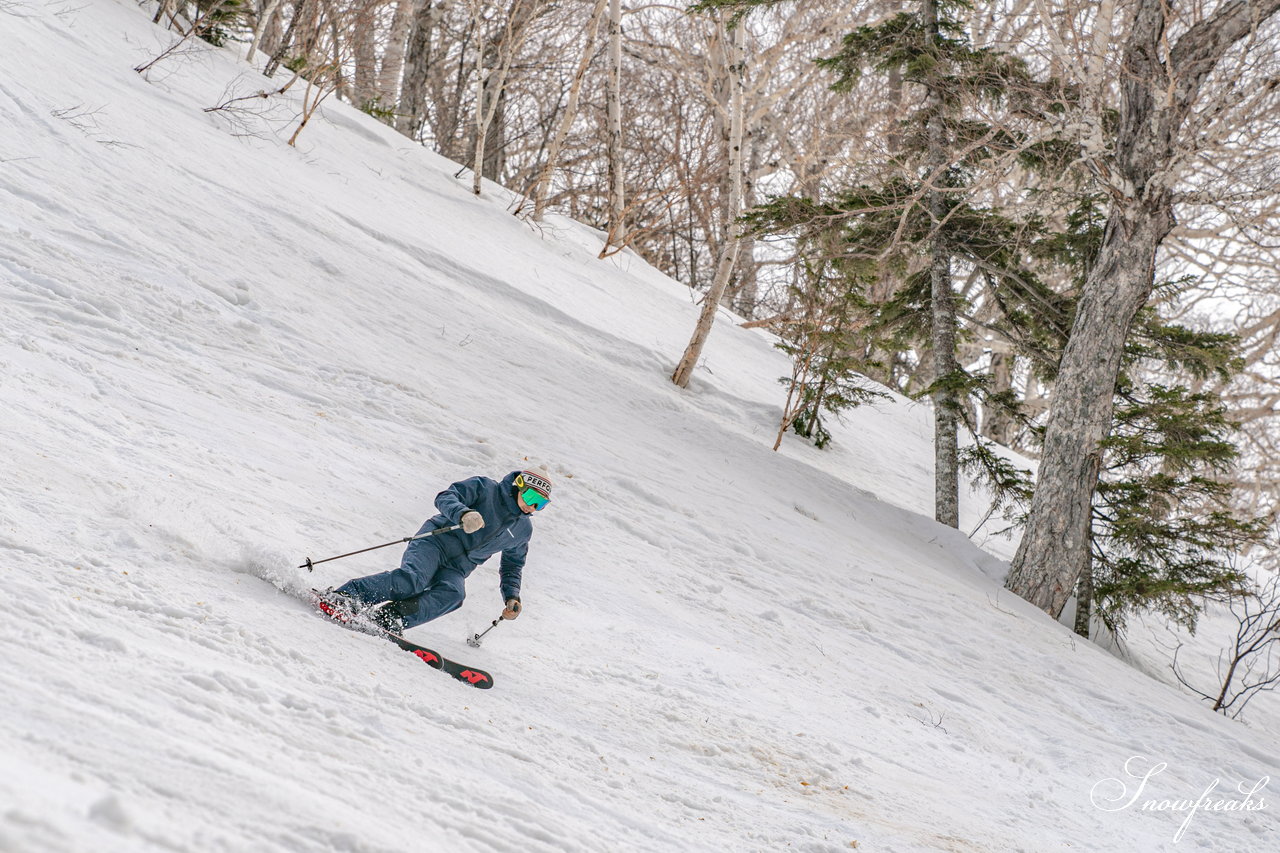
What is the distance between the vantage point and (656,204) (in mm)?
22391

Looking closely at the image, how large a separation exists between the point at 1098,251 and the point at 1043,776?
259 inches

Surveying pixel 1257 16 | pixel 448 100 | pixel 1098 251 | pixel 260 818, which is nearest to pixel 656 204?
pixel 448 100

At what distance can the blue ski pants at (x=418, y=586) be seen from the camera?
449 centimetres

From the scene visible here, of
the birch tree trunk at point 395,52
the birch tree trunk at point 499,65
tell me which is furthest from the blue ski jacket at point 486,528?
the birch tree trunk at point 395,52

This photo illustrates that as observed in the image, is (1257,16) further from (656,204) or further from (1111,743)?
(656,204)

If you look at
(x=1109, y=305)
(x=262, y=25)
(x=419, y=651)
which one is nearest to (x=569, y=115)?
(x=262, y=25)

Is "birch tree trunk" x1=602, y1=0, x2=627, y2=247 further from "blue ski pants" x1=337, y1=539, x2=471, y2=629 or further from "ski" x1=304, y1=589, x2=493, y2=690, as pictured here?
"ski" x1=304, y1=589, x2=493, y2=690

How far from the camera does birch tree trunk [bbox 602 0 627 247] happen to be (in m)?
14.9

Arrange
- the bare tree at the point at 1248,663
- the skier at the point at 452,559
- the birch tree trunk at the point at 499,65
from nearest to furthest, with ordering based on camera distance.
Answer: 1. the skier at the point at 452,559
2. the bare tree at the point at 1248,663
3. the birch tree trunk at the point at 499,65

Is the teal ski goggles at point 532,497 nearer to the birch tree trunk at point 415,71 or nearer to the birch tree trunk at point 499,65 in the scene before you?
the birch tree trunk at point 499,65

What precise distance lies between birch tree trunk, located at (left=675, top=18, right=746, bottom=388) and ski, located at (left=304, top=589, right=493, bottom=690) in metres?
7.88

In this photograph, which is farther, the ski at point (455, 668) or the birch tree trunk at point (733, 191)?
the birch tree trunk at point (733, 191)

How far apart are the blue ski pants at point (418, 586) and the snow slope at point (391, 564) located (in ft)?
0.89

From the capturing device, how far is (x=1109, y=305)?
29.6ft
